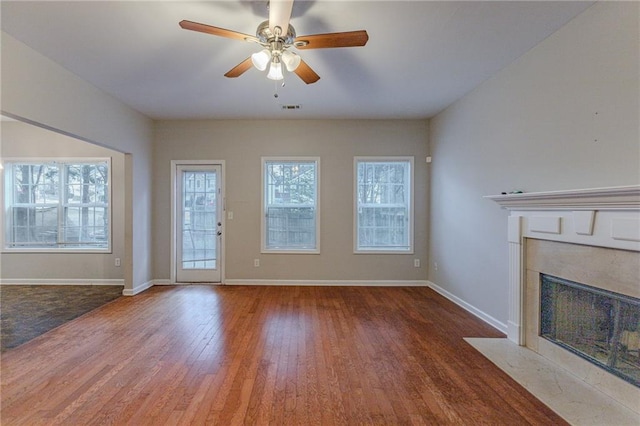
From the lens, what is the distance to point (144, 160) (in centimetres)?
480

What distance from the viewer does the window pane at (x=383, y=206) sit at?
510 centimetres

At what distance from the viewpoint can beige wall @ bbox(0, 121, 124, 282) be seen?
5004mm

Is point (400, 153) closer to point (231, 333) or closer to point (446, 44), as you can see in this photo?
point (446, 44)

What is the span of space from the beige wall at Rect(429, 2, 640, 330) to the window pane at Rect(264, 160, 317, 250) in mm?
2139

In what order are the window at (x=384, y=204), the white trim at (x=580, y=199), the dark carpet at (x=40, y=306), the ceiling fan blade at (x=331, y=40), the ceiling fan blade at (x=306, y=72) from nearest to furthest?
1. the white trim at (x=580, y=199)
2. the ceiling fan blade at (x=331, y=40)
3. the ceiling fan blade at (x=306, y=72)
4. the dark carpet at (x=40, y=306)
5. the window at (x=384, y=204)

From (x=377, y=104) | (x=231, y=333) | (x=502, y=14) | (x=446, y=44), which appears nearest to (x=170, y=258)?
(x=231, y=333)

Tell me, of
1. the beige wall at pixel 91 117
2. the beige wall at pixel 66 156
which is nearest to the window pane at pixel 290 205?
the beige wall at pixel 91 117

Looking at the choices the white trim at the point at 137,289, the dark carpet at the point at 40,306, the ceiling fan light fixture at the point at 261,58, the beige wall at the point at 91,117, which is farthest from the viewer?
the white trim at the point at 137,289

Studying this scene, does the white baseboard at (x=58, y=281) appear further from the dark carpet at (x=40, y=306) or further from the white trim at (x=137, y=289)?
the white trim at (x=137, y=289)

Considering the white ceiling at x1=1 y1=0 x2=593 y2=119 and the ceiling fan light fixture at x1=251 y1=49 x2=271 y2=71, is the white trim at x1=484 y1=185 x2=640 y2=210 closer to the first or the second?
the white ceiling at x1=1 y1=0 x2=593 y2=119

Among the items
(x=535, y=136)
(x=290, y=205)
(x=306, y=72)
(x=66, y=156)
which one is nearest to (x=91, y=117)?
(x=66, y=156)

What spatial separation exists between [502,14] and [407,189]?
119 inches

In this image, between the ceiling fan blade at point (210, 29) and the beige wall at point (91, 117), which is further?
the beige wall at point (91, 117)

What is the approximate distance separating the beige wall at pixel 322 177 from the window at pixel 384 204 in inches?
5.8
